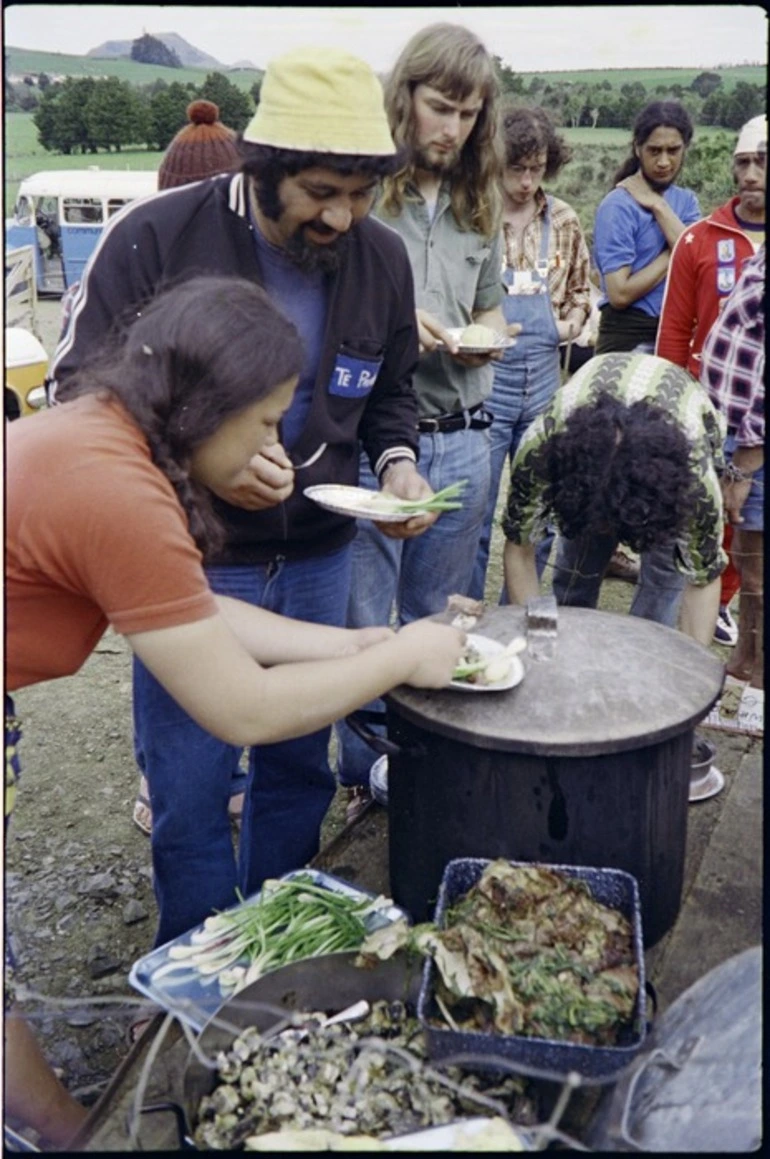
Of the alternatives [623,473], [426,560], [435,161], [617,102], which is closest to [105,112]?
[435,161]

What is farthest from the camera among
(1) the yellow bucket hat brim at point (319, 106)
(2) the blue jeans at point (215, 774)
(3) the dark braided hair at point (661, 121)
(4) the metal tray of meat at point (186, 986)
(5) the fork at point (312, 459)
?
(3) the dark braided hair at point (661, 121)

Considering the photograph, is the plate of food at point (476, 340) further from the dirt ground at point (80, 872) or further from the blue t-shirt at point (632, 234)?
the blue t-shirt at point (632, 234)

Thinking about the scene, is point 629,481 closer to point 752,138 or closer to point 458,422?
Result: point 458,422

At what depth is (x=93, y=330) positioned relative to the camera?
93.9 inches

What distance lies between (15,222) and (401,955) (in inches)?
535

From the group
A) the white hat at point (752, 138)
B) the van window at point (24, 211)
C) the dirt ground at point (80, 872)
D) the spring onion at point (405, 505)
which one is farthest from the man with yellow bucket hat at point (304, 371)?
the van window at point (24, 211)

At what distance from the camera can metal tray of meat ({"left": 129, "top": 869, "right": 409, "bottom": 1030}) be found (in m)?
1.92

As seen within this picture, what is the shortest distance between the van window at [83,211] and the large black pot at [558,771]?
515 inches

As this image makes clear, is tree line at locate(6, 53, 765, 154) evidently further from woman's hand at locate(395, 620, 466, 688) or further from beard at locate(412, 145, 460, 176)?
woman's hand at locate(395, 620, 466, 688)

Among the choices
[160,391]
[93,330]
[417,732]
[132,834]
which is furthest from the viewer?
[132,834]

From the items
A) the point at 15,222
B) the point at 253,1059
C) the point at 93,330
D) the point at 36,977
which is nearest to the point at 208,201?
A: the point at 93,330

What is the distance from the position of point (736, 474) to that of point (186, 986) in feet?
9.11

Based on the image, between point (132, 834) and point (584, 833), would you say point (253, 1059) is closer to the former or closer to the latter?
point (584, 833)

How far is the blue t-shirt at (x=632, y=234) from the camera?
5156 millimetres
